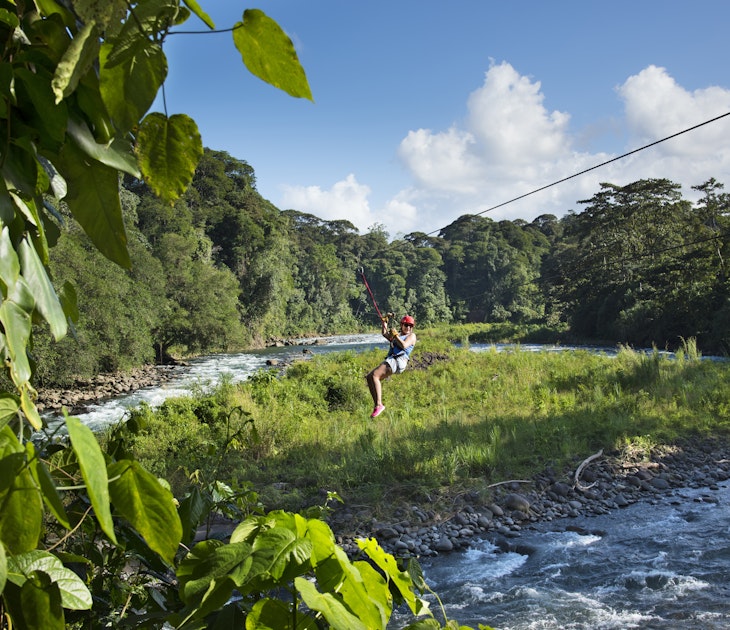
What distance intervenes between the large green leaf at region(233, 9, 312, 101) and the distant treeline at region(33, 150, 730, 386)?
9.55 m

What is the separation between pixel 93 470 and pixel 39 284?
15cm

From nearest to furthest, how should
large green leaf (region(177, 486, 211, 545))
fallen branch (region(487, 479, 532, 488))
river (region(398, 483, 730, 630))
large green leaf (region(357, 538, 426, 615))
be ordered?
large green leaf (region(357, 538, 426, 615)) → large green leaf (region(177, 486, 211, 545)) → river (region(398, 483, 730, 630)) → fallen branch (region(487, 479, 532, 488))

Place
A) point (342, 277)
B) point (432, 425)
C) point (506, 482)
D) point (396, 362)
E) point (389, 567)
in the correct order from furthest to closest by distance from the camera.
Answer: point (342, 277) → point (432, 425) → point (396, 362) → point (506, 482) → point (389, 567)

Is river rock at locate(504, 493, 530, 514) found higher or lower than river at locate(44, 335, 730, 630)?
higher

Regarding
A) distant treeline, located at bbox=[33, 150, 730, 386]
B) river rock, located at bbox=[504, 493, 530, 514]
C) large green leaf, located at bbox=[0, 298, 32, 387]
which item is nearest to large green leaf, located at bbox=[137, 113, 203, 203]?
large green leaf, located at bbox=[0, 298, 32, 387]

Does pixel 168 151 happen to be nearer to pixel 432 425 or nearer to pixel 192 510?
pixel 192 510

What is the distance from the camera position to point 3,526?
0.28 metres

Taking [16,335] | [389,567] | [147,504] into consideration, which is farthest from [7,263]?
[389,567]

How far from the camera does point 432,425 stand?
28.6 ft

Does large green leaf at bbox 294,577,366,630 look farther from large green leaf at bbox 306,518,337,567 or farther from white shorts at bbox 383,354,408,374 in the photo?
white shorts at bbox 383,354,408,374

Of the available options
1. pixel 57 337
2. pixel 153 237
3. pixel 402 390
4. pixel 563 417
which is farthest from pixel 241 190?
pixel 57 337

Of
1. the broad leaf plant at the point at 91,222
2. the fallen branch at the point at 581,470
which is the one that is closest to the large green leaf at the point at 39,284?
the broad leaf plant at the point at 91,222

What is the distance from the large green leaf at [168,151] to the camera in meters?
0.36

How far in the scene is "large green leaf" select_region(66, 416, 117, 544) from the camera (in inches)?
9.3
